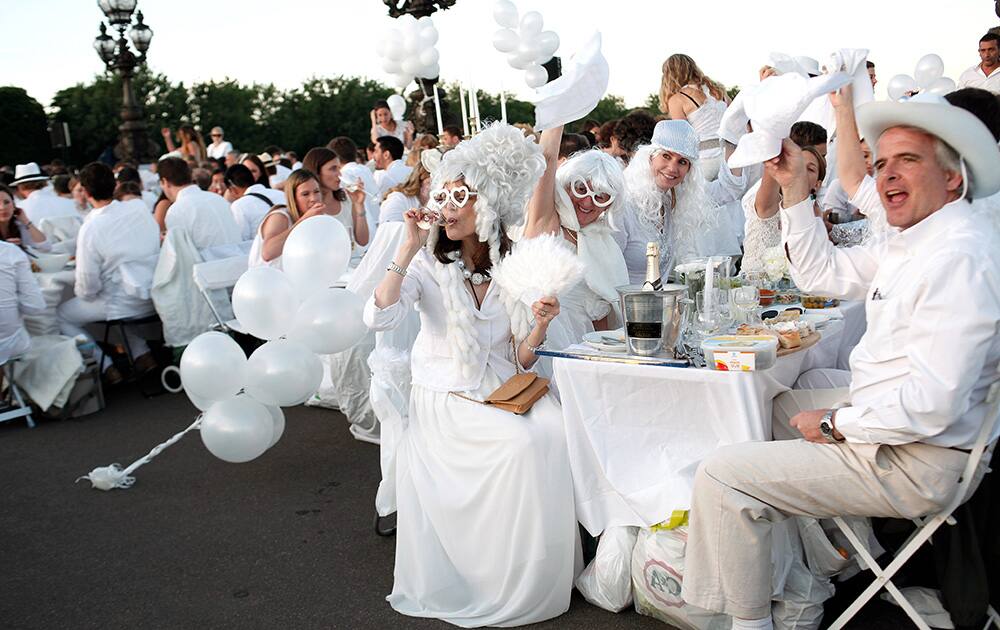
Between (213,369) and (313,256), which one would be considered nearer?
(213,369)

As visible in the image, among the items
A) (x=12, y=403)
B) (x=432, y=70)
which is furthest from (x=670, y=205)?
(x=12, y=403)

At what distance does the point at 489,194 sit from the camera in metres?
3.22

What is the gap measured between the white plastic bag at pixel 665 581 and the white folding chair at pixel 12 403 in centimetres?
501

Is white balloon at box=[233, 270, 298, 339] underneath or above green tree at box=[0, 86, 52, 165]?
underneath

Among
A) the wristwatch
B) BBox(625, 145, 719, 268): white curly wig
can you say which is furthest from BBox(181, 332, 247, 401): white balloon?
the wristwatch

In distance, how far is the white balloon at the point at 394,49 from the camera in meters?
→ 5.75

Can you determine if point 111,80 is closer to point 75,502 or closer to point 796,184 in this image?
point 75,502

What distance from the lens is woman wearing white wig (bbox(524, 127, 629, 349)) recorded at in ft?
12.4

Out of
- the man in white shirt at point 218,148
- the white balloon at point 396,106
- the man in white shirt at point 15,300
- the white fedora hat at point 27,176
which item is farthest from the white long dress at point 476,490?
the man in white shirt at point 218,148

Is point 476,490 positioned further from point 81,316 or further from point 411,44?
point 81,316

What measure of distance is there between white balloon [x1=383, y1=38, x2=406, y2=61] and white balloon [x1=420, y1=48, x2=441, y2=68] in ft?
0.48

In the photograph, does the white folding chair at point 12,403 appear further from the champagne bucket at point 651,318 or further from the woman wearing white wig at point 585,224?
the champagne bucket at point 651,318

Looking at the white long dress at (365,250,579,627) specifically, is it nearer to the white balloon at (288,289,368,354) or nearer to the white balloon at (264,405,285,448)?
the white balloon at (288,289,368,354)

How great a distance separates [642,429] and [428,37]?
3.63 m
